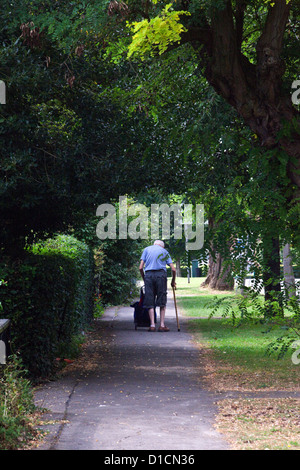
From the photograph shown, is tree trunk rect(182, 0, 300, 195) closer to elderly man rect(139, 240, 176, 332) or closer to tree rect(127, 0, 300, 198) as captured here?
tree rect(127, 0, 300, 198)

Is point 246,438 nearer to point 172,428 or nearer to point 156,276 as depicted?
point 172,428

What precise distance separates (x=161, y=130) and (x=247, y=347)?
420 cm

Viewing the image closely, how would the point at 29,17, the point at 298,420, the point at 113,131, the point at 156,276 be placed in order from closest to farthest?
the point at 298,420 < the point at 29,17 < the point at 113,131 < the point at 156,276

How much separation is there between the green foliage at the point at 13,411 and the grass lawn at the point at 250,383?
1.74 m

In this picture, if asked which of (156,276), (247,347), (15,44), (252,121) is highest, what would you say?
(15,44)

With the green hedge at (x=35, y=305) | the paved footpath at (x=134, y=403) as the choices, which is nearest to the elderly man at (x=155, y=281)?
the paved footpath at (x=134, y=403)

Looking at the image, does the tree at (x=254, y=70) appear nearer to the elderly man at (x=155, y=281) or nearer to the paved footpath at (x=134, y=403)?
the paved footpath at (x=134, y=403)

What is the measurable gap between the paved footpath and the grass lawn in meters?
0.20

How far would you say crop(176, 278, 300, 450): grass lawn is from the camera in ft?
19.6

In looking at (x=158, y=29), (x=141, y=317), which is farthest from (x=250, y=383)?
(x=141, y=317)

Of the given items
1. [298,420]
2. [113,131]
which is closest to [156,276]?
[113,131]

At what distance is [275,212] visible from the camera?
747 centimetres

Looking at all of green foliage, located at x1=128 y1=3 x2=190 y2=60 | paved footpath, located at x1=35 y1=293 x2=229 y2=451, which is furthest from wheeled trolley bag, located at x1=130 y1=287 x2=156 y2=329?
green foliage, located at x1=128 y1=3 x2=190 y2=60

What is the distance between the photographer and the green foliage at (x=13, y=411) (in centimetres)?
537
